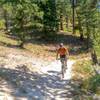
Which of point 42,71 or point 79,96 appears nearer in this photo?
point 79,96

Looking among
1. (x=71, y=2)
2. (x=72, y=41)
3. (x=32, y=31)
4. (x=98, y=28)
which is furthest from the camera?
(x=71, y=2)

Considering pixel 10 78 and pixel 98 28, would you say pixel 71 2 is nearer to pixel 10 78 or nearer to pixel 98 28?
pixel 98 28

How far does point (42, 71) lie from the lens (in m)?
22.9

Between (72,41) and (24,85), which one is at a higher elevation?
(24,85)

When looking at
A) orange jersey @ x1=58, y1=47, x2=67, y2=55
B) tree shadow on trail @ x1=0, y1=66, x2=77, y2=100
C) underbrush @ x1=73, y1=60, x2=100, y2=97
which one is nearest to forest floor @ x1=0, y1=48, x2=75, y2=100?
tree shadow on trail @ x1=0, y1=66, x2=77, y2=100

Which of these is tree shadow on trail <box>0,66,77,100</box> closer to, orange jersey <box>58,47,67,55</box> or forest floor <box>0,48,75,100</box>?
forest floor <box>0,48,75,100</box>

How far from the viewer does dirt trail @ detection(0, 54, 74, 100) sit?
15694 mm

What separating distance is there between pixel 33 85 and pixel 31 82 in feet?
2.08

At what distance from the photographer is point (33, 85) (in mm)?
17719

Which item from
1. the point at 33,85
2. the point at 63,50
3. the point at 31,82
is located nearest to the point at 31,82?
the point at 31,82

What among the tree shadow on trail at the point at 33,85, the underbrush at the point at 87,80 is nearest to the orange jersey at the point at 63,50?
the tree shadow on trail at the point at 33,85

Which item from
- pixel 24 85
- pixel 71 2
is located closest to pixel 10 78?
pixel 24 85

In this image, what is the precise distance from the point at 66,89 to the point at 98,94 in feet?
5.97

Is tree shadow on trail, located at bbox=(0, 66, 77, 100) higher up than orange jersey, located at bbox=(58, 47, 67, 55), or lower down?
lower down
